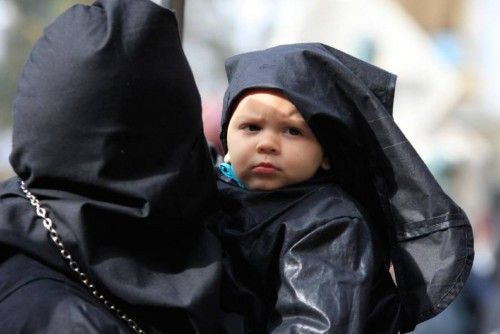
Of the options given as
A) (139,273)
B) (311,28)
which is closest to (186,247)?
(139,273)

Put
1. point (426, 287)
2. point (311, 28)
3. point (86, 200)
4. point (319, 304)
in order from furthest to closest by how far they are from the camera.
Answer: point (311, 28)
point (426, 287)
point (319, 304)
point (86, 200)

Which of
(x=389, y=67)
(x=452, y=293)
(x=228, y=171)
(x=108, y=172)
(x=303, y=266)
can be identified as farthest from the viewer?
(x=389, y=67)

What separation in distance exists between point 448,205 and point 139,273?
2.72ft

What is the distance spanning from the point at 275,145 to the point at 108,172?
22.5 inches

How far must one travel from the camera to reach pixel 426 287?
341cm

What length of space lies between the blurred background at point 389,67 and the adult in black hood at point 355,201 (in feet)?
15.6

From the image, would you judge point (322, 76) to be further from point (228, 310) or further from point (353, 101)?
point (228, 310)

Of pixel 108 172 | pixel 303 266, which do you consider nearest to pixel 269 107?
pixel 303 266

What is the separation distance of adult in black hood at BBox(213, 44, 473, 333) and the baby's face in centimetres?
3

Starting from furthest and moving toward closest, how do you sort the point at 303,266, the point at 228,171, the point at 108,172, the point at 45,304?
the point at 228,171 < the point at 303,266 < the point at 108,172 < the point at 45,304

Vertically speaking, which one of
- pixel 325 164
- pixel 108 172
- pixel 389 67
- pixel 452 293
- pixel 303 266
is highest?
pixel 108 172

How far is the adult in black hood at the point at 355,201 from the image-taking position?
328 cm

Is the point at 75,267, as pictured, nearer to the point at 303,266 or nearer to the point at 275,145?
the point at 303,266

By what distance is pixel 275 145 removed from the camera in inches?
135
